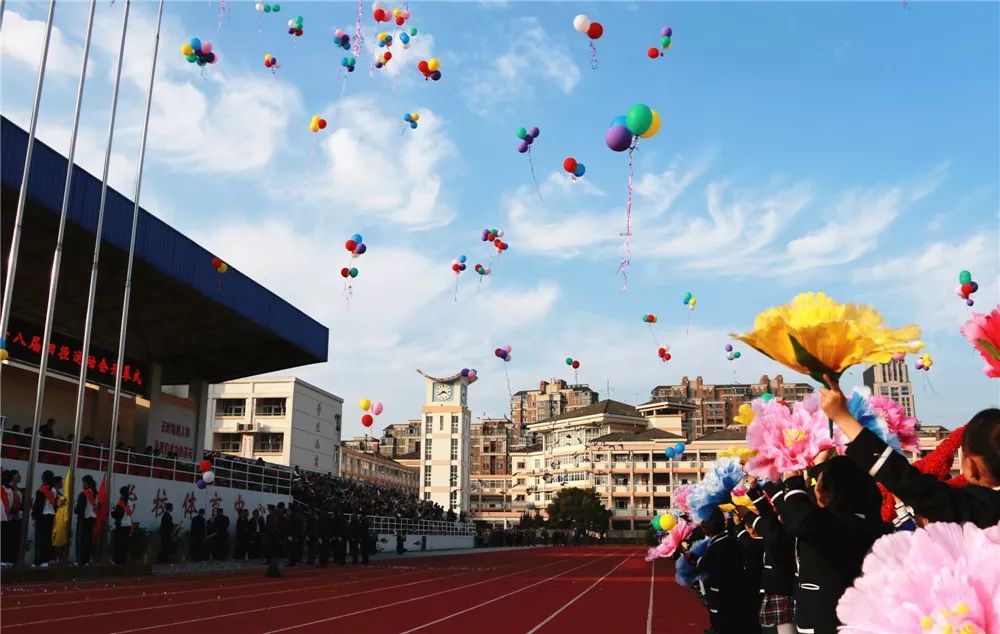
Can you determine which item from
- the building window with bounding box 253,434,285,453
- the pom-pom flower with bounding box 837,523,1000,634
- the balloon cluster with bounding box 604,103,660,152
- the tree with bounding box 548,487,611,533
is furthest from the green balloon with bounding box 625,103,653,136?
the tree with bounding box 548,487,611,533

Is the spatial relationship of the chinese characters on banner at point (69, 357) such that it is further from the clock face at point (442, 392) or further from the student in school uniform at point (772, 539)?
the clock face at point (442, 392)

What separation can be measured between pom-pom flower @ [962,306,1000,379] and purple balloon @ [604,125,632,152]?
34.5 ft

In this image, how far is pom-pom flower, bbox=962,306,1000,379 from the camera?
5.57ft

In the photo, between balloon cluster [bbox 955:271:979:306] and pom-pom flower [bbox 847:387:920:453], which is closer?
pom-pom flower [bbox 847:387:920:453]

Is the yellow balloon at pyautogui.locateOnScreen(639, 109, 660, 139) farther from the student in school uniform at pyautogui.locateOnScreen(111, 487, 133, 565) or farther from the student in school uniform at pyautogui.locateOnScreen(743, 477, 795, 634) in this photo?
the student in school uniform at pyautogui.locateOnScreen(111, 487, 133, 565)

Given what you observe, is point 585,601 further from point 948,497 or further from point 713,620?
point 948,497

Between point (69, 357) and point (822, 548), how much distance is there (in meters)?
22.1

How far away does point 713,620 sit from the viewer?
5.93 metres

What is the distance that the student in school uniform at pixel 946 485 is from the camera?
7.40 feet

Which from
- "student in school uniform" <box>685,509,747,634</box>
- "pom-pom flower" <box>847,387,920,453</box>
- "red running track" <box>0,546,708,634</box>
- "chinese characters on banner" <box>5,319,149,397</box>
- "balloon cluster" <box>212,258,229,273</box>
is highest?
"balloon cluster" <box>212,258,229,273</box>

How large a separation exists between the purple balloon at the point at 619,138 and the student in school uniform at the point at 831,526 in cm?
886

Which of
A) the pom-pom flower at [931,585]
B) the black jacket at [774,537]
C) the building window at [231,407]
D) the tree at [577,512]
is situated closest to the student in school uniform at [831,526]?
the black jacket at [774,537]

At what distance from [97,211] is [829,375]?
1728 centimetres

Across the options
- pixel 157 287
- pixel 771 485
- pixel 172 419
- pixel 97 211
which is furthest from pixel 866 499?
pixel 172 419
